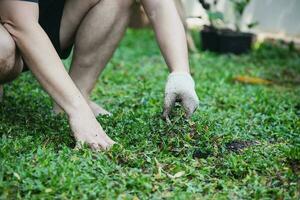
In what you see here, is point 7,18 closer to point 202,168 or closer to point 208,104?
point 202,168

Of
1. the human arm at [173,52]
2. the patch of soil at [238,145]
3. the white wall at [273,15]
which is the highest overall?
the human arm at [173,52]

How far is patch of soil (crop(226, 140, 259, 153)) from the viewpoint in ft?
8.23

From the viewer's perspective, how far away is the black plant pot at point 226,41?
5.73m

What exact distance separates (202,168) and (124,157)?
1.15 feet

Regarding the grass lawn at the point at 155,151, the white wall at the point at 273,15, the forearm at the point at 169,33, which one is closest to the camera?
the grass lawn at the point at 155,151

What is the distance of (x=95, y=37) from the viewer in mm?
2887

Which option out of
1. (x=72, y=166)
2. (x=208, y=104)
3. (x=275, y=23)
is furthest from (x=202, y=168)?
(x=275, y=23)

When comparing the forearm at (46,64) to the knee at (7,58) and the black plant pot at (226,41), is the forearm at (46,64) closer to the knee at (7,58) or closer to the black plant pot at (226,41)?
the knee at (7,58)

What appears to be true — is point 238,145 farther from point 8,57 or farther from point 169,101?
point 8,57

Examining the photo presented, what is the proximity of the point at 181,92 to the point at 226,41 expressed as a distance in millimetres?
3442

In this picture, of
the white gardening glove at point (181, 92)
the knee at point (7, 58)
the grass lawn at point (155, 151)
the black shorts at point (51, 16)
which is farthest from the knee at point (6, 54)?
the white gardening glove at point (181, 92)

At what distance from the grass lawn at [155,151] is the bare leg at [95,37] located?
0.27 meters

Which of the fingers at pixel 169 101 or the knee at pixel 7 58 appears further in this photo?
the fingers at pixel 169 101

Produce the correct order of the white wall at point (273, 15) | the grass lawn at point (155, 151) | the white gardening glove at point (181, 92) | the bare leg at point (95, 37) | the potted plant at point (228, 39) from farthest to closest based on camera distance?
the white wall at point (273, 15), the potted plant at point (228, 39), the bare leg at point (95, 37), the white gardening glove at point (181, 92), the grass lawn at point (155, 151)
